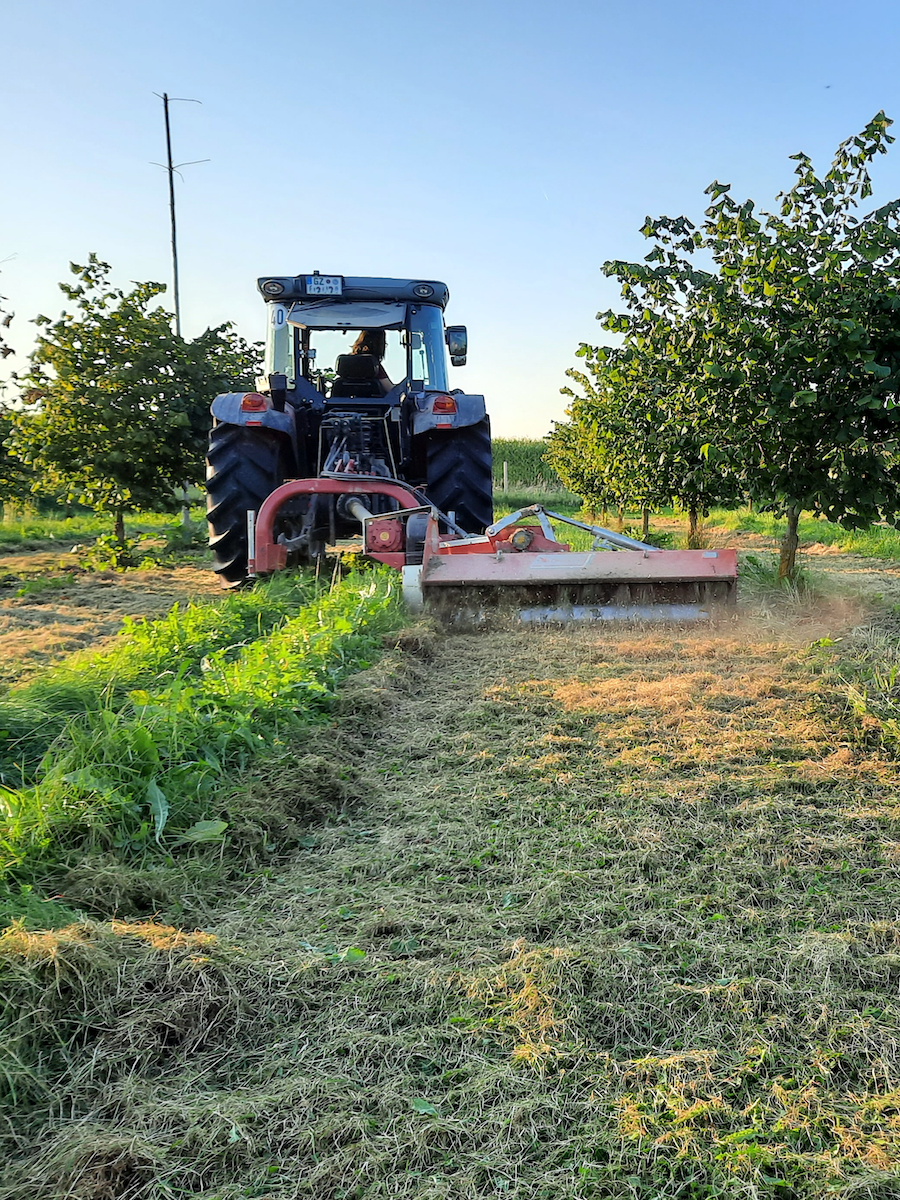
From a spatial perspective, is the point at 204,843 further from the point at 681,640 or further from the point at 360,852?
the point at 681,640

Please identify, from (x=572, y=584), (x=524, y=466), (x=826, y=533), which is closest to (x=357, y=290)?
(x=572, y=584)

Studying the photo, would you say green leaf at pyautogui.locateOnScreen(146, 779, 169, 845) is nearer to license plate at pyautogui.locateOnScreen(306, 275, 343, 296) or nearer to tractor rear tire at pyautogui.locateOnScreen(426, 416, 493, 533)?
tractor rear tire at pyautogui.locateOnScreen(426, 416, 493, 533)

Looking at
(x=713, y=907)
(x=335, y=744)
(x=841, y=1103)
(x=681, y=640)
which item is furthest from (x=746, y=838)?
(x=681, y=640)

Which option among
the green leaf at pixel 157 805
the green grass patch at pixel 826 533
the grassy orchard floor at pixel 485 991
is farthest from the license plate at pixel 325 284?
the green leaf at pixel 157 805

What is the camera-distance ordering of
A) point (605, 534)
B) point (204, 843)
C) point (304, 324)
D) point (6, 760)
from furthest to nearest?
point (304, 324), point (605, 534), point (6, 760), point (204, 843)

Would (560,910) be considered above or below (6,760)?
below

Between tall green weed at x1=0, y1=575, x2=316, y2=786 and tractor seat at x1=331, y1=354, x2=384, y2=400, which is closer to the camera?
tall green weed at x1=0, y1=575, x2=316, y2=786

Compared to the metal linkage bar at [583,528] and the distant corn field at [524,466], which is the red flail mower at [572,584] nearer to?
the metal linkage bar at [583,528]

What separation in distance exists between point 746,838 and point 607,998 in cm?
81

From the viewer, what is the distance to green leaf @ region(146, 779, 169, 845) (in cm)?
228

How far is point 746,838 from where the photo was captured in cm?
233

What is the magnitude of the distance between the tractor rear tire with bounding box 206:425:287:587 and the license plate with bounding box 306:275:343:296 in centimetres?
118

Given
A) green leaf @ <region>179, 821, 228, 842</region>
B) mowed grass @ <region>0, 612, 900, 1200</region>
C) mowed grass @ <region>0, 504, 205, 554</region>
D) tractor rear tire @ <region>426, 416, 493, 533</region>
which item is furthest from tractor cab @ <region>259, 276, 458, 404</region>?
green leaf @ <region>179, 821, 228, 842</region>

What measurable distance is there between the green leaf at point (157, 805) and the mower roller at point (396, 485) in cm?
303
